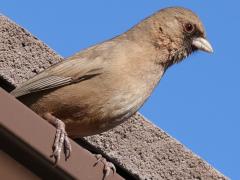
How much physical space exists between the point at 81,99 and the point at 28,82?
509mm

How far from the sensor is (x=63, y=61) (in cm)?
529

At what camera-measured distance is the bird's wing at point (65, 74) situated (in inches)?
195

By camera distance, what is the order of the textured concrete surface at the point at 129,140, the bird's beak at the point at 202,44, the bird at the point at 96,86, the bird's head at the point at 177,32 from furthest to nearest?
1. the bird's beak at the point at 202,44
2. the bird's head at the point at 177,32
3. the bird at the point at 96,86
4. the textured concrete surface at the point at 129,140

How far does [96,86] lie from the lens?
523cm

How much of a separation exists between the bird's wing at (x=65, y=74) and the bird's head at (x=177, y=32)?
0.87 meters

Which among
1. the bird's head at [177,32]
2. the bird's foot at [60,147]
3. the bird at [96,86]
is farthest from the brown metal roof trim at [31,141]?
the bird's head at [177,32]

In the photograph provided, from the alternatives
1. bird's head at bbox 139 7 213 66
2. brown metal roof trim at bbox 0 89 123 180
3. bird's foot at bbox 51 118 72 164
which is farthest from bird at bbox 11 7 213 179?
brown metal roof trim at bbox 0 89 123 180

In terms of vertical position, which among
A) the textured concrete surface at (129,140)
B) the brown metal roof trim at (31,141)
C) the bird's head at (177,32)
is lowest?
the brown metal roof trim at (31,141)

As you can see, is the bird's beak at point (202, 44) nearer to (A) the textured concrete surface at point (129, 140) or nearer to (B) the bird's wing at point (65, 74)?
(B) the bird's wing at point (65, 74)

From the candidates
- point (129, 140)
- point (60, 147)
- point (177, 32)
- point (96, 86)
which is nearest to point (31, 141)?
point (60, 147)

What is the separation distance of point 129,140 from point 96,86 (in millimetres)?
500

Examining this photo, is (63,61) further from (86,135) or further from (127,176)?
(127,176)

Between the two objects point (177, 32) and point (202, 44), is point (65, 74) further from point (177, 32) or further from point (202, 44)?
point (202, 44)

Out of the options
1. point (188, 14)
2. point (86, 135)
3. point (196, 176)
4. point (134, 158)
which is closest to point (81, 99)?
point (86, 135)
